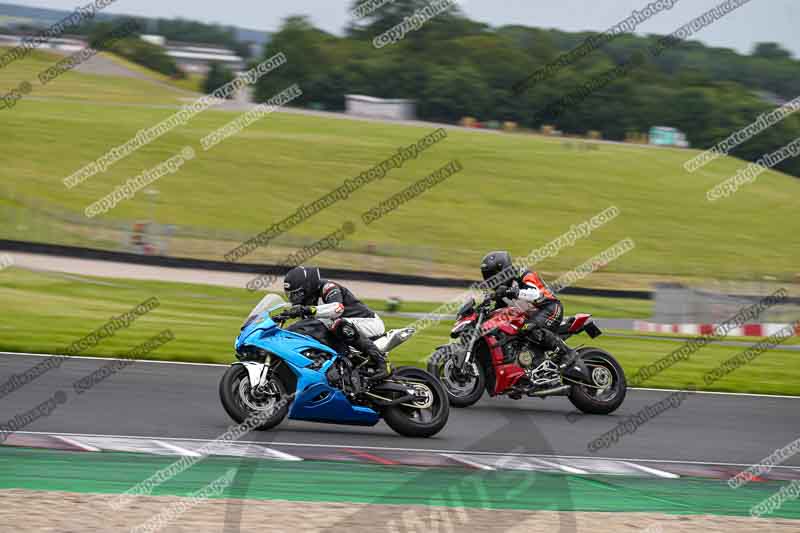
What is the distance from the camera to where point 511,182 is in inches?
2635

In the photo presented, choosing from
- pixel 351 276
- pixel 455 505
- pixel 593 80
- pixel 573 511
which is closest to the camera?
pixel 455 505

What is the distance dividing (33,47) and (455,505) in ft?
273

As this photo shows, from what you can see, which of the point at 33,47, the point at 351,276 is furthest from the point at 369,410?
the point at 33,47

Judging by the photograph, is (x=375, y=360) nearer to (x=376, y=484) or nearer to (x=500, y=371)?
(x=376, y=484)

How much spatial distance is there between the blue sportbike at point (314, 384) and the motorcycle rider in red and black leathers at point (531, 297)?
263 cm

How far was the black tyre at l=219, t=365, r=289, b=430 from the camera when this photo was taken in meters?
10.3

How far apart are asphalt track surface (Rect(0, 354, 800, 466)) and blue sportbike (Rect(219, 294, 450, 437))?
220 millimetres

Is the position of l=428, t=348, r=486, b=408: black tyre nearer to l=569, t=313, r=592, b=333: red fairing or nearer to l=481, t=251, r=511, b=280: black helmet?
l=481, t=251, r=511, b=280: black helmet

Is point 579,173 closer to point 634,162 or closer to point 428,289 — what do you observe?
point 634,162

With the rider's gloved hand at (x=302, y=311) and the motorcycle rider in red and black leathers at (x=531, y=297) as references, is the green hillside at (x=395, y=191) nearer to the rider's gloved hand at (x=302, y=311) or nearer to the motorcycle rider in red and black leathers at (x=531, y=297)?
the motorcycle rider in red and black leathers at (x=531, y=297)

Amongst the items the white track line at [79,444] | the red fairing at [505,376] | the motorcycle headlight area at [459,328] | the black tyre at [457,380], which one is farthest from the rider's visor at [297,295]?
the red fairing at [505,376]

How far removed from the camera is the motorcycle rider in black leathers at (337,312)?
10.6 m

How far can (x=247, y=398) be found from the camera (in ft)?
34.1

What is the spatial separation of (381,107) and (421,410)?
8461 centimetres
